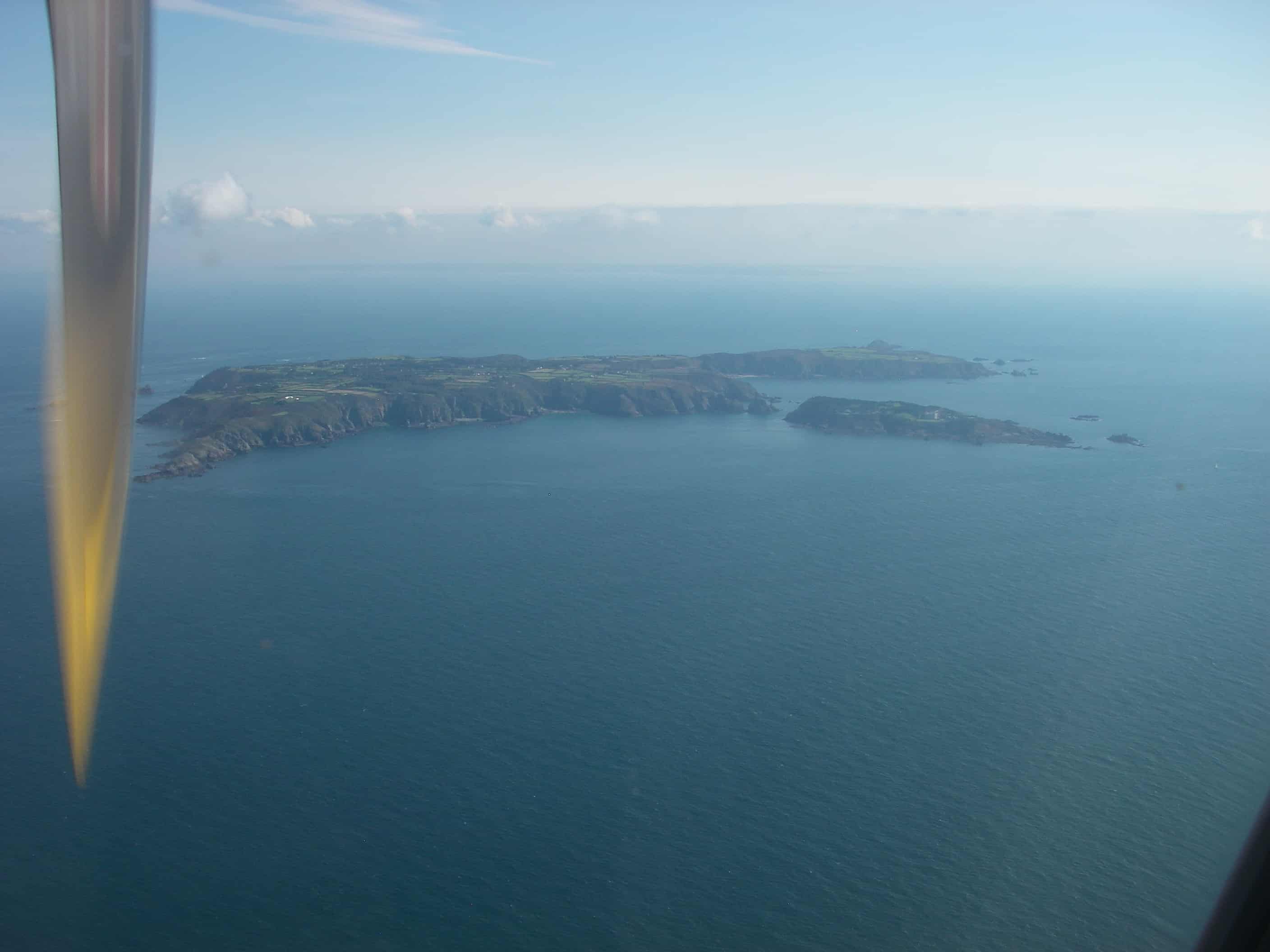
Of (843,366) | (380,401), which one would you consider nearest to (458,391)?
(380,401)

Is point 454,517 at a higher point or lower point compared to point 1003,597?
lower

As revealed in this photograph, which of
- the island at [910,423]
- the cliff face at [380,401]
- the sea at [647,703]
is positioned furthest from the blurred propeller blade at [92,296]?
the island at [910,423]

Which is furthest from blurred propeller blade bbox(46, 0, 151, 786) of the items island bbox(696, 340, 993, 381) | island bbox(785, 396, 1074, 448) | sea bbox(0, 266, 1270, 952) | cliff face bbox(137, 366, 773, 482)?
island bbox(696, 340, 993, 381)

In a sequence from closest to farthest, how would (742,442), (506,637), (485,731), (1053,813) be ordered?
(1053,813) < (485,731) < (506,637) < (742,442)

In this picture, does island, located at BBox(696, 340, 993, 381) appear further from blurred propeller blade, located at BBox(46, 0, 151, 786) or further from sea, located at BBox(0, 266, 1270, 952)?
blurred propeller blade, located at BBox(46, 0, 151, 786)

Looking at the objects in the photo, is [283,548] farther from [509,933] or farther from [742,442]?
[742,442]

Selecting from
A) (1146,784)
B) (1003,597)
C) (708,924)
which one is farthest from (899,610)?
(708,924)
